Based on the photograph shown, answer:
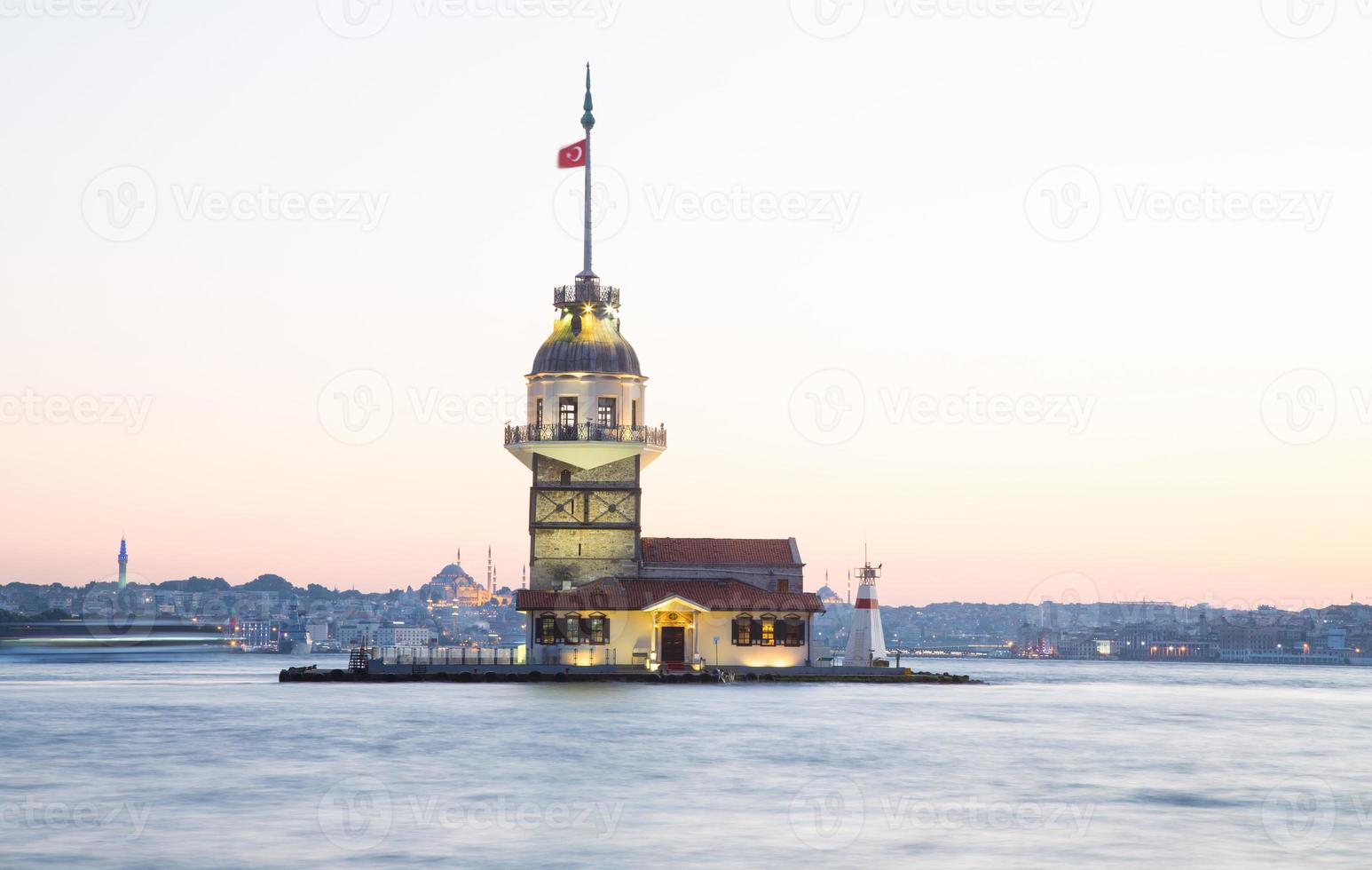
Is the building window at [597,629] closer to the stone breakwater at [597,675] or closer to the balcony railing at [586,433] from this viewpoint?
the stone breakwater at [597,675]

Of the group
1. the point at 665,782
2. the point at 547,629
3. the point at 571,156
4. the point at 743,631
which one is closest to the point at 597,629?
the point at 547,629

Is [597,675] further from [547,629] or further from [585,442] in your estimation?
[585,442]

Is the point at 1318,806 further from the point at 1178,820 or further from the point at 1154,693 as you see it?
the point at 1154,693

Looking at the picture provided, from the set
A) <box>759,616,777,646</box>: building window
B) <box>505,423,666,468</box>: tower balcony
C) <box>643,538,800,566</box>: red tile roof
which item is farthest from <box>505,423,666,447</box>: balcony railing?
<box>759,616,777,646</box>: building window

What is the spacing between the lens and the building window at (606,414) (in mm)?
88125

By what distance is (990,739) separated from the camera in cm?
6094

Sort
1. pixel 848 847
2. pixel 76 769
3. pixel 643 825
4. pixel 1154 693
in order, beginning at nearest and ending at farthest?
pixel 848 847, pixel 643 825, pixel 76 769, pixel 1154 693

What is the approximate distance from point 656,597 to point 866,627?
1323cm

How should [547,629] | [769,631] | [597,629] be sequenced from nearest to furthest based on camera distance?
[597,629] → [547,629] → [769,631]

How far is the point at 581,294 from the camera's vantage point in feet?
297

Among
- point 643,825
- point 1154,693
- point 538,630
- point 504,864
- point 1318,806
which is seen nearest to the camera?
point 504,864

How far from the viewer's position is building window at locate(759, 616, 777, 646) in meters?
85.8

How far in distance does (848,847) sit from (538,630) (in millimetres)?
49901

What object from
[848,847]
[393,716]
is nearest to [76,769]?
[393,716]
